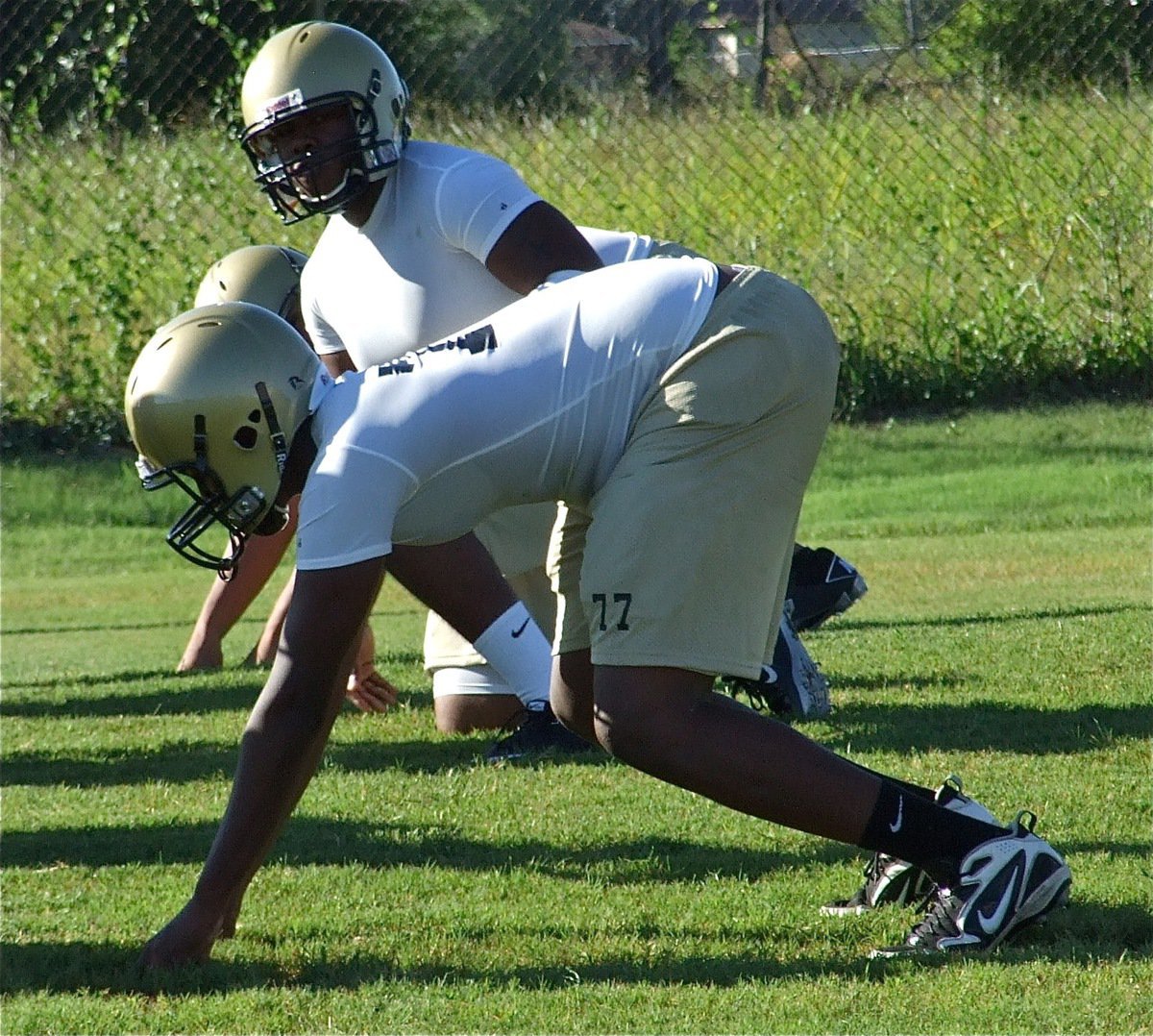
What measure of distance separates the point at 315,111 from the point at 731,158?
853 centimetres

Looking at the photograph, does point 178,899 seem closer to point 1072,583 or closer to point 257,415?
point 257,415

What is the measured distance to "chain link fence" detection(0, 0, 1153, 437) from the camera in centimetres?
1216

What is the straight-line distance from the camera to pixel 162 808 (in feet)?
16.4

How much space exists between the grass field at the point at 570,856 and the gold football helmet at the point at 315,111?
1584mm

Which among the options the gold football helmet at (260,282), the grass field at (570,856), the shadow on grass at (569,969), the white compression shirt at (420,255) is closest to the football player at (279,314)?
the gold football helmet at (260,282)

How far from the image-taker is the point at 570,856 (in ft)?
14.0

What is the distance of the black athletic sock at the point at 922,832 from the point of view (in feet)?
11.3

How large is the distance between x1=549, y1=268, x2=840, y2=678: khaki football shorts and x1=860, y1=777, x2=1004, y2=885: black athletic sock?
1.18 feet

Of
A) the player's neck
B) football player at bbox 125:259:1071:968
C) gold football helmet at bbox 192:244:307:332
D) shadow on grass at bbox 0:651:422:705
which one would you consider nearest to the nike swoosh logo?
football player at bbox 125:259:1071:968

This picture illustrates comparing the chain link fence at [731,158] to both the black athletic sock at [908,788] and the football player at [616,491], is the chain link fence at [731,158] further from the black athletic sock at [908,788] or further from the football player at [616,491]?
the football player at [616,491]

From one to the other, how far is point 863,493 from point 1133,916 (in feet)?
25.5

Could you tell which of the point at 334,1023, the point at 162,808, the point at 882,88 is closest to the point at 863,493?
the point at 882,88

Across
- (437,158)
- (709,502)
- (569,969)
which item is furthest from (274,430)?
(437,158)

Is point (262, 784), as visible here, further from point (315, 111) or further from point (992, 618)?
point (992, 618)
